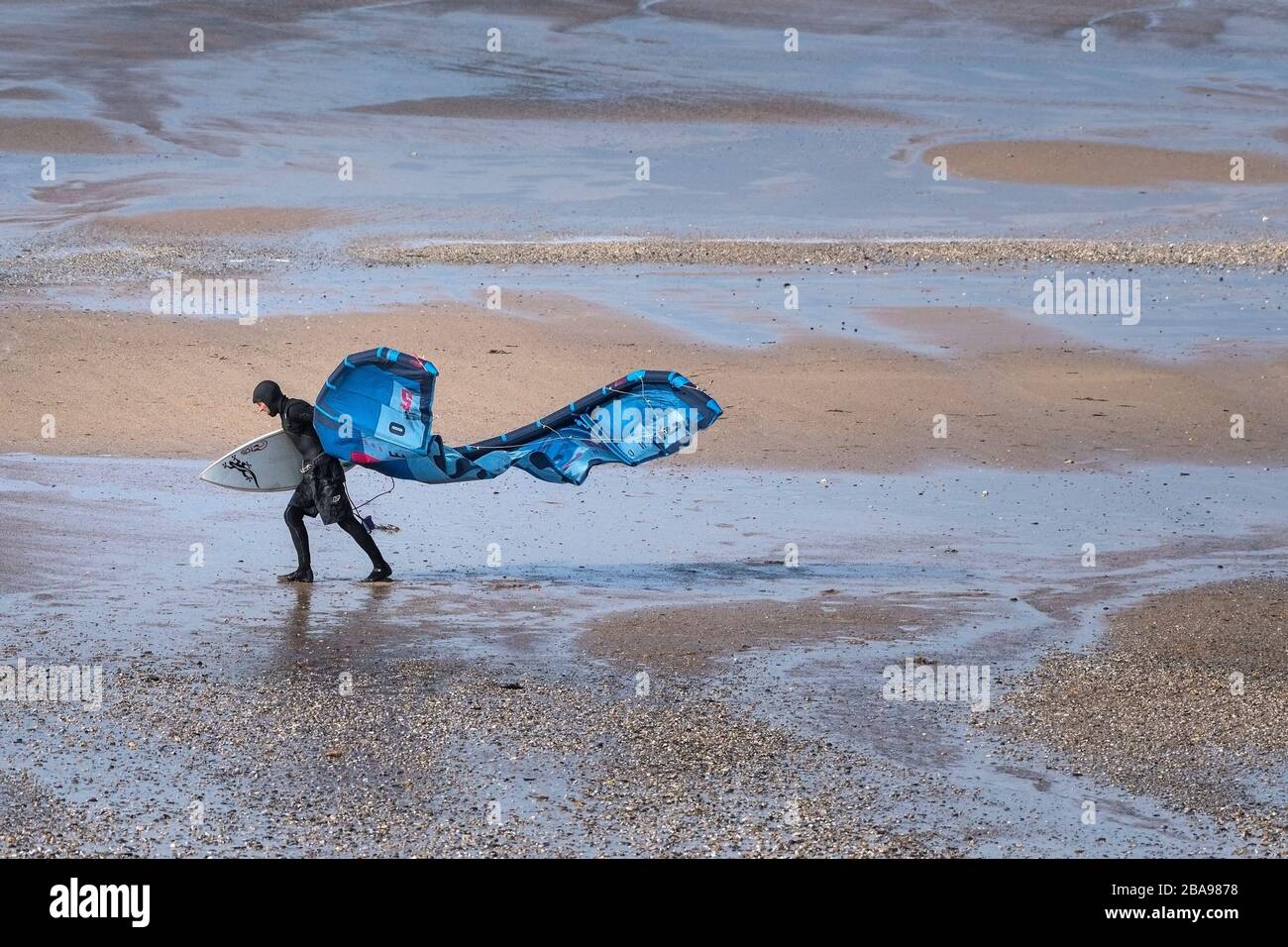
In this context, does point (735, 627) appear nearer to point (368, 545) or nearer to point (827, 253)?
point (368, 545)

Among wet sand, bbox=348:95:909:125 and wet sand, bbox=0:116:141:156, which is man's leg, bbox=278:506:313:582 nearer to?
wet sand, bbox=0:116:141:156

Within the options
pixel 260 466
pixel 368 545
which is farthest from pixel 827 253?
pixel 368 545

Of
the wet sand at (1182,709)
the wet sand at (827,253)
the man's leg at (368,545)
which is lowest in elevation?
the wet sand at (1182,709)

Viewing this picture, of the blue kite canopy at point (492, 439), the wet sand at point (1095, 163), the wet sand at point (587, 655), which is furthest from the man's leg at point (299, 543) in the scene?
the wet sand at point (1095, 163)

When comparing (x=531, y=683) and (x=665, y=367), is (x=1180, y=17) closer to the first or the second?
(x=665, y=367)

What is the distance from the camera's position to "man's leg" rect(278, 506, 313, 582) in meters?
12.4

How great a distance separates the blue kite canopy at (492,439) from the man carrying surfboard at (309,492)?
3.6 inches

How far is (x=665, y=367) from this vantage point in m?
19.3

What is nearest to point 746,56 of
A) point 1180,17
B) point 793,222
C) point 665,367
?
point 1180,17

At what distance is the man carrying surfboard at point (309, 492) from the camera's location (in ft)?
40.7

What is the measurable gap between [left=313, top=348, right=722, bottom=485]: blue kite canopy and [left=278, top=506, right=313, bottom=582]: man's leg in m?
0.46

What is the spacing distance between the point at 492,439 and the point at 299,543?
4.73 feet

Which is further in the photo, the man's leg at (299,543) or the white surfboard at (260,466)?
the white surfboard at (260,466)

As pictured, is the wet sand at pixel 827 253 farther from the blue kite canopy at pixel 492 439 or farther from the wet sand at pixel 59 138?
the blue kite canopy at pixel 492 439
